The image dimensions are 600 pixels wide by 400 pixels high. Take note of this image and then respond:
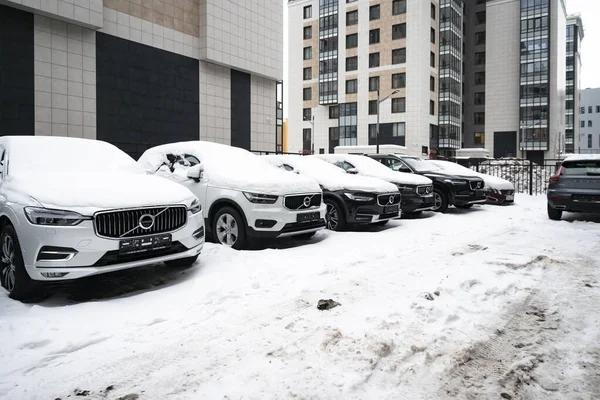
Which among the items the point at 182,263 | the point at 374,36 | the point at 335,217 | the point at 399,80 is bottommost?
the point at 182,263

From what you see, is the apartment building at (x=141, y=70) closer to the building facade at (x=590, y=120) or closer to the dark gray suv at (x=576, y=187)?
the dark gray suv at (x=576, y=187)

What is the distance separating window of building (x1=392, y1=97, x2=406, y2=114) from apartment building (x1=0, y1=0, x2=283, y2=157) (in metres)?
28.2

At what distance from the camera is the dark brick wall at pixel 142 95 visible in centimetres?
1789

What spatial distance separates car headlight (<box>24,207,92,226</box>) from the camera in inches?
175

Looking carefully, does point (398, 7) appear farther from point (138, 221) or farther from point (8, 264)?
point (8, 264)

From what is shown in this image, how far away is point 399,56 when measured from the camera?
51000 mm

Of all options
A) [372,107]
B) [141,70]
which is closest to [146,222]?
[141,70]

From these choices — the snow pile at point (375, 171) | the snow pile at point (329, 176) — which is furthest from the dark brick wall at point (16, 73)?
the snow pile at point (375, 171)

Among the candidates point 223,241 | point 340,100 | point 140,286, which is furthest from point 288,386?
point 340,100

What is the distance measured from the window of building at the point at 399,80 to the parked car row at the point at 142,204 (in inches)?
1733

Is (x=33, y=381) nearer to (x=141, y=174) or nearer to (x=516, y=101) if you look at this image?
(x=141, y=174)

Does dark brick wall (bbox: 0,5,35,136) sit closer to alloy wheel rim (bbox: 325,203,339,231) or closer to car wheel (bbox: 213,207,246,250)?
car wheel (bbox: 213,207,246,250)

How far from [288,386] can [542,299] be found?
322 centimetres

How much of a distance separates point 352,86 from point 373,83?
3.11m
